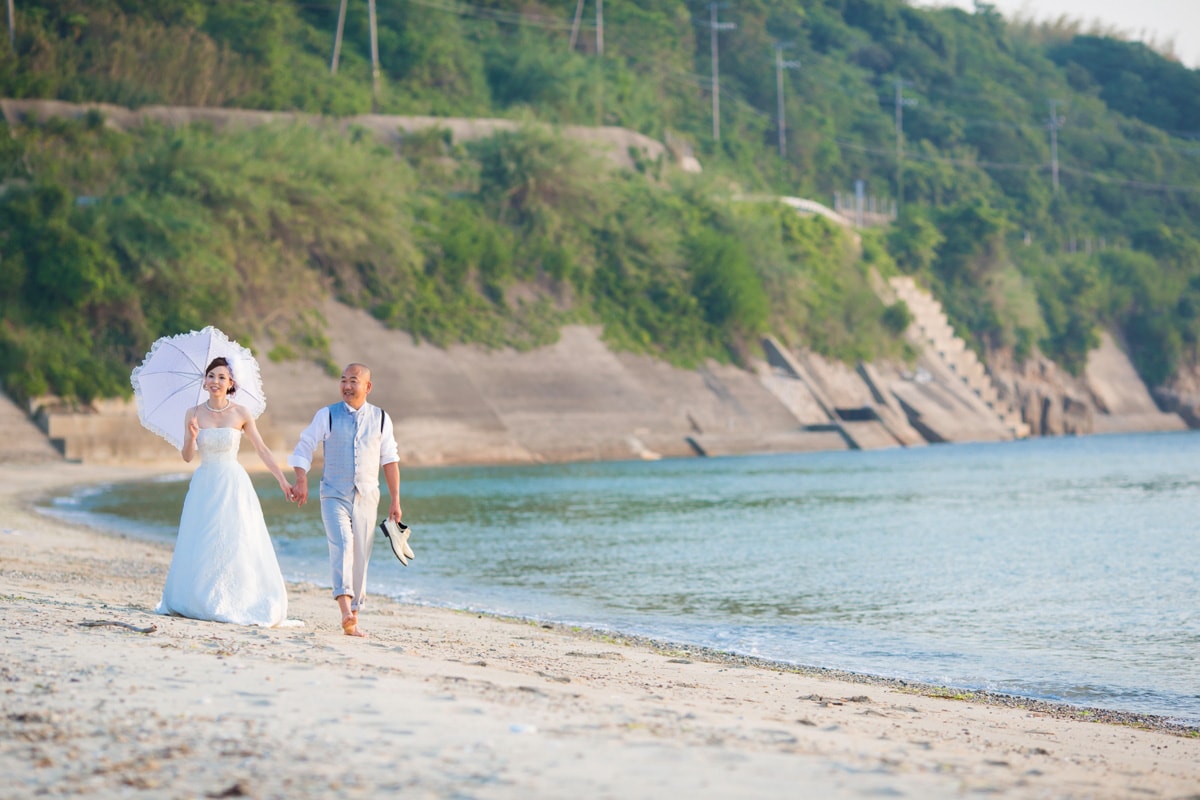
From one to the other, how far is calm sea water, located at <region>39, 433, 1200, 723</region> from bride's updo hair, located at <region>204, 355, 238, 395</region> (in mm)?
4556

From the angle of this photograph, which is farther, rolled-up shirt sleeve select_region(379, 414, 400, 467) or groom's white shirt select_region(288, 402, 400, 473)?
rolled-up shirt sleeve select_region(379, 414, 400, 467)

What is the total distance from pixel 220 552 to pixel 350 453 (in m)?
1.07

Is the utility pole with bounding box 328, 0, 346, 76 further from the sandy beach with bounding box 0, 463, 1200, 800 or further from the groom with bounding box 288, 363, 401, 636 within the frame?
the sandy beach with bounding box 0, 463, 1200, 800

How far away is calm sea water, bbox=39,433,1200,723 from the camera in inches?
455

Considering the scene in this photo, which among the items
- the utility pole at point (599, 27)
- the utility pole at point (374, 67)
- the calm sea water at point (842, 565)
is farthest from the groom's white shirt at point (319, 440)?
the utility pole at point (599, 27)

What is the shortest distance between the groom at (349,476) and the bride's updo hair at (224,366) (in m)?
0.72

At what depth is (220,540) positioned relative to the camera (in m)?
9.18

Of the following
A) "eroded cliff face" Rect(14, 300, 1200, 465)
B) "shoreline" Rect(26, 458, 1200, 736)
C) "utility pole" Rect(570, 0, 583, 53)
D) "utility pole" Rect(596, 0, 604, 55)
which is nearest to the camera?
"shoreline" Rect(26, 458, 1200, 736)

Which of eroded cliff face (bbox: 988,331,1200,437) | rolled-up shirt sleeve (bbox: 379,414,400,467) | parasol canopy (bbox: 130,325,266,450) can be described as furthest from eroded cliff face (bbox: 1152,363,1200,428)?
parasol canopy (bbox: 130,325,266,450)

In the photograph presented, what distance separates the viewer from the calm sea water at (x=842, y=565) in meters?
11.6

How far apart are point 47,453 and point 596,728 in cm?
3440

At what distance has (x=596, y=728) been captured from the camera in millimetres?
6094

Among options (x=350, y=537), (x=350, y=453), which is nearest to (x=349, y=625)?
(x=350, y=537)

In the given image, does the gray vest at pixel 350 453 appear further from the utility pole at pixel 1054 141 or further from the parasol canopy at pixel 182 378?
the utility pole at pixel 1054 141
